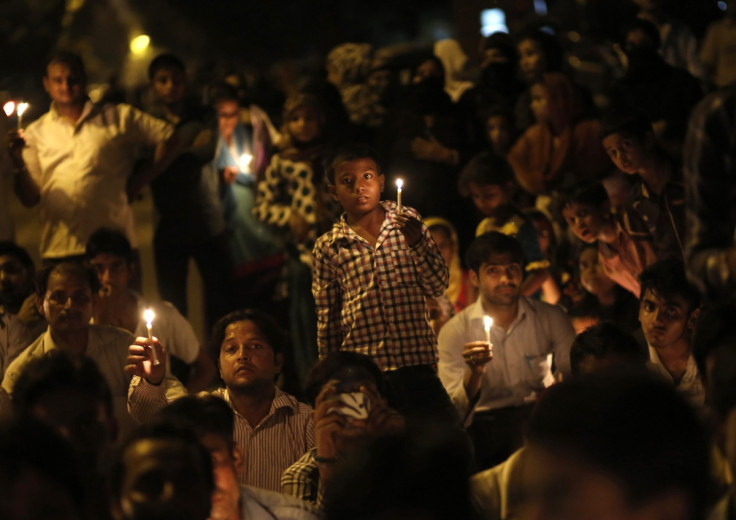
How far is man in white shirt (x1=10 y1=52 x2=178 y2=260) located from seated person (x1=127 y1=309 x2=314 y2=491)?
2.38 metres

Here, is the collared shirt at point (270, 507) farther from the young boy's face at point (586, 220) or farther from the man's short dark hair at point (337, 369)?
the young boy's face at point (586, 220)

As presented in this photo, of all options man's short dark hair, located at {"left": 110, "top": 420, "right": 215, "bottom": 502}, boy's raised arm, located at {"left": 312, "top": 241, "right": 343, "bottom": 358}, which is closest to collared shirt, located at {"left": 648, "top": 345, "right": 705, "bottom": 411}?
boy's raised arm, located at {"left": 312, "top": 241, "right": 343, "bottom": 358}

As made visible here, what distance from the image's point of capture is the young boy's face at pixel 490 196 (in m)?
6.50

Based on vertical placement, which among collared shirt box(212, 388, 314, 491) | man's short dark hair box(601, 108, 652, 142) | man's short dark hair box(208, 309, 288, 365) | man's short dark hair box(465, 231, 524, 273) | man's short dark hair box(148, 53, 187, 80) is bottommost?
collared shirt box(212, 388, 314, 491)

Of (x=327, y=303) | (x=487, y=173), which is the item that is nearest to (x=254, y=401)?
(x=327, y=303)

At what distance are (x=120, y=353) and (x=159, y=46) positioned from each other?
8529 mm

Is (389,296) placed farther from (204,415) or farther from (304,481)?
(204,415)

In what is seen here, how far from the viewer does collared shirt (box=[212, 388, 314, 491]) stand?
4691 millimetres

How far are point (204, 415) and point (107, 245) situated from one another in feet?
9.10

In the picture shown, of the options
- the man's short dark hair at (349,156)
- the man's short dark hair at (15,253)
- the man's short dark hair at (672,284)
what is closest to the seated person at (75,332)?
the man's short dark hair at (15,253)

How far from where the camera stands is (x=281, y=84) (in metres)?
8.80

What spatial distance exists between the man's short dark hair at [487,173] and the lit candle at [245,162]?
63.9 inches

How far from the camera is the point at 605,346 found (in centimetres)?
464

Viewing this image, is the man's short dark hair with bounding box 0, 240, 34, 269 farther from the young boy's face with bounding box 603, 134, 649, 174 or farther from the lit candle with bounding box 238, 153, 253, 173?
the young boy's face with bounding box 603, 134, 649, 174
